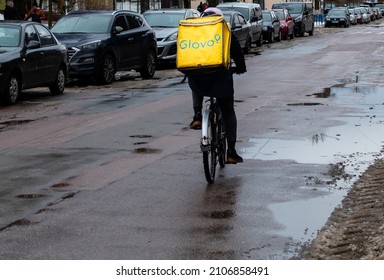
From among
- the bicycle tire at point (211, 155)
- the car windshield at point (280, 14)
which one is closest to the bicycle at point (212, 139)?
the bicycle tire at point (211, 155)

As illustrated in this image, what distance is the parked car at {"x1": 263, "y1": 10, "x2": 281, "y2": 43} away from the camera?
44250 mm

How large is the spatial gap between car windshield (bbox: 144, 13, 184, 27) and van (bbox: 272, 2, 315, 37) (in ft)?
72.1

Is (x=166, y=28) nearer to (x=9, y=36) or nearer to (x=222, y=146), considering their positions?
(x=9, y=36)

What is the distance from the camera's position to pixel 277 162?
11398mm

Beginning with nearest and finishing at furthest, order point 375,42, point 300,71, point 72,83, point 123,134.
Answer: point 123,134 → point 72,83 → point 300,71 → point 375,42

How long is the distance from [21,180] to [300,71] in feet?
54.6

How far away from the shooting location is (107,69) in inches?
898

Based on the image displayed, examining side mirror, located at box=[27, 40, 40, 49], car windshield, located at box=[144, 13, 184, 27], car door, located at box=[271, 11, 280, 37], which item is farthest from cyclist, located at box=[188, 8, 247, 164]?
car door, located at box=[271, 11, 280, 37]

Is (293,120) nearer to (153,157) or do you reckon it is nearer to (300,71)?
(153,157)

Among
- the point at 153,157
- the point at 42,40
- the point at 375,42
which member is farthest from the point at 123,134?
the point at 375,42

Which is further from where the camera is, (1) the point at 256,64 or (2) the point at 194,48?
(1) the point at 256,64

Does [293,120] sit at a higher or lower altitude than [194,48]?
lower

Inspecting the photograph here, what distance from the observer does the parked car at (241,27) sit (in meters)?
34.7

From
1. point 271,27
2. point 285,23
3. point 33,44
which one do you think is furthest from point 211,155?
point 285,23
